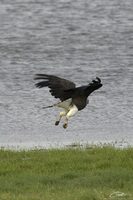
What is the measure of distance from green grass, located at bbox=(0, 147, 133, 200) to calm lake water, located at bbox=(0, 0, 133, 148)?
1.44 m

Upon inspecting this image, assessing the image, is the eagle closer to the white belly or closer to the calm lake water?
the white belly

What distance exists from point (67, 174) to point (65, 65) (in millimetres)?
10945

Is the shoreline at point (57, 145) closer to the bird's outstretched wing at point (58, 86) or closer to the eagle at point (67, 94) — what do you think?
the eagle at point (67, 94)

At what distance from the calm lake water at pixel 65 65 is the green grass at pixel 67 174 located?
1.44 meters

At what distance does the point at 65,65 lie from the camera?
21.1 meters

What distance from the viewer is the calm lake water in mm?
14414

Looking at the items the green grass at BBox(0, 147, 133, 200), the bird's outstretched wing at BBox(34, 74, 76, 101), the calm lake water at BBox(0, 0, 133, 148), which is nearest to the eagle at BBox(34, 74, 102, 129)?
the bird's outstretched wing at BBox(34, 74, 76, 101)

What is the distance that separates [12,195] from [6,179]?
1203mm

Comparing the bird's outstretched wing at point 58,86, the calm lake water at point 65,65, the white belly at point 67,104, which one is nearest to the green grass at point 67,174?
the white belly at point 67,104

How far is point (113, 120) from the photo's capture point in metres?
15.4

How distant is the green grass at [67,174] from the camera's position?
9.09 meters

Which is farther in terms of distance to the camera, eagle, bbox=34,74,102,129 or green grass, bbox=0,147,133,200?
eagle, bbox=34,74,102,129

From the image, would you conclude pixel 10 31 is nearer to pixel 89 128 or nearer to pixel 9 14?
pixel 9 14

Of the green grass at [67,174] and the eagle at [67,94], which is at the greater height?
the eagle at [67,94]
